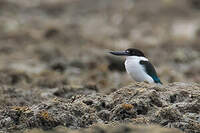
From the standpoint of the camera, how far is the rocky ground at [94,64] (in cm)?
816

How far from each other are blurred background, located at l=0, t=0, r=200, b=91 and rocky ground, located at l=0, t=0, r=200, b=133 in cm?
3

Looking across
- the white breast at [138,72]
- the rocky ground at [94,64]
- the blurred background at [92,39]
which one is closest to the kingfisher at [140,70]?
the white breast at [138,72]

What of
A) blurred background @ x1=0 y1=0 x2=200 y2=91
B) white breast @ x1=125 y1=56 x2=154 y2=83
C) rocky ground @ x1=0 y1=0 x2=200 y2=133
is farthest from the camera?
blurred background @ x1=0 y1=0 x2=200 y2=91

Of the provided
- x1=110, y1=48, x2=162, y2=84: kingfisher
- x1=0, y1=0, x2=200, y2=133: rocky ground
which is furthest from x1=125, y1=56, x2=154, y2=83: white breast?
x1=0, y1=0, x2=200, y2=133: rocky ground

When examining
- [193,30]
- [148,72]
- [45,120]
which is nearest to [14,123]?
[45,120]

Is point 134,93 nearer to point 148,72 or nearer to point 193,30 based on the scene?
point 148,72

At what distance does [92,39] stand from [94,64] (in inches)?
205

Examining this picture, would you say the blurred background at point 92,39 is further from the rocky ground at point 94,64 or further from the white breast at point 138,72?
the white breast at point 138,72

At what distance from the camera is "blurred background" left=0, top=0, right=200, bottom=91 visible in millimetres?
17906

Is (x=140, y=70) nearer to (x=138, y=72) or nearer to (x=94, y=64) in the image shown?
(x=138, y=72)

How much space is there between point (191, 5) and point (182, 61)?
27.9ft

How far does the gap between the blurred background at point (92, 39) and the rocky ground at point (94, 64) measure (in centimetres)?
3

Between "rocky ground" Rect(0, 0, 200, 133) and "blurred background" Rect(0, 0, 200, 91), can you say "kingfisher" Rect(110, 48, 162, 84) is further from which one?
"blurred background" Rect(0, 0, 200, 91)

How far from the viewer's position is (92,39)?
24844 mm
